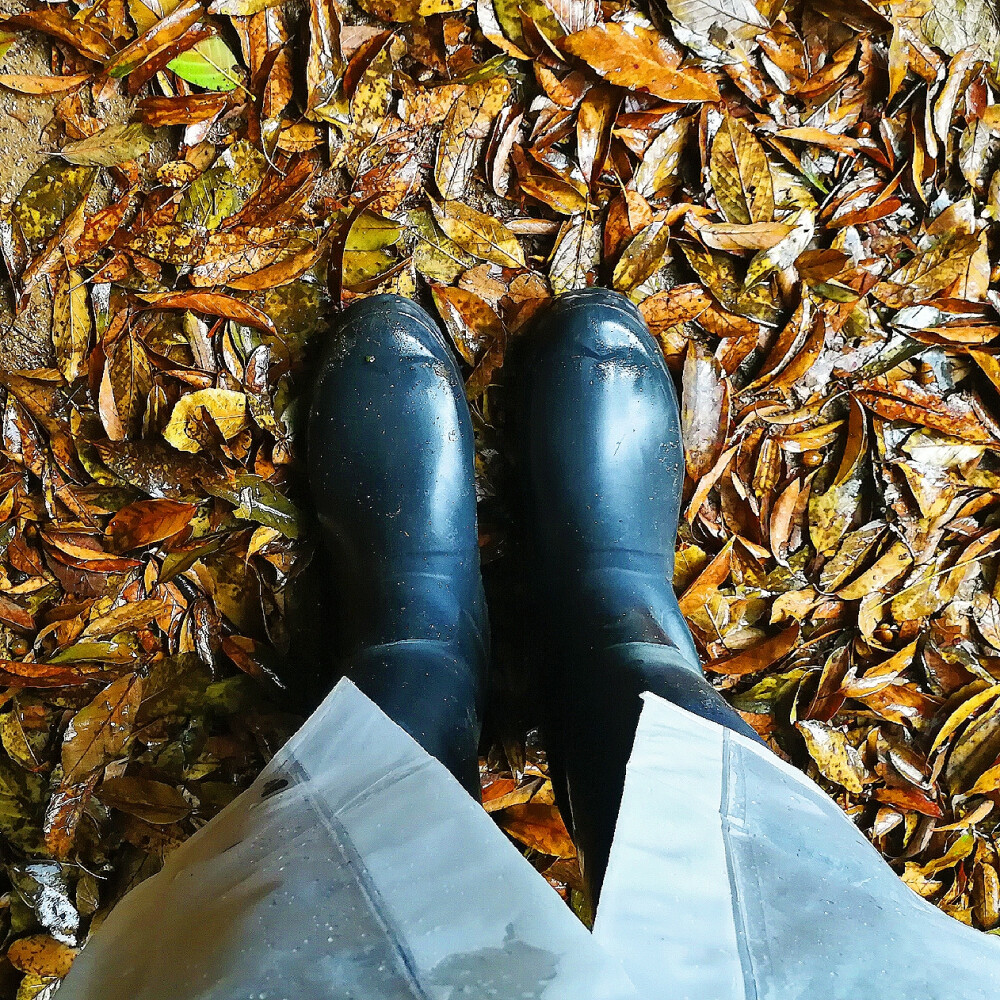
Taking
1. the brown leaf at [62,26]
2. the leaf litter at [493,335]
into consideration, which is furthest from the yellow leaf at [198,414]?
the brown leaf at [62,26]

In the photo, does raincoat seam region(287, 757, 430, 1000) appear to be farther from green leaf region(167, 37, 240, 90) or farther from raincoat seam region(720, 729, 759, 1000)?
green leaf region(167, 37, 240, 90)

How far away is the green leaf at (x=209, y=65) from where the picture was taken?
0.75m

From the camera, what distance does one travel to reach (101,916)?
33.0 inches

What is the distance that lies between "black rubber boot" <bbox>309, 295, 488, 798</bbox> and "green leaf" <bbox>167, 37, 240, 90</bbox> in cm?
24

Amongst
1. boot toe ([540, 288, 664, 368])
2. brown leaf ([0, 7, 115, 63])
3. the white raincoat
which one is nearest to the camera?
the white raincoat

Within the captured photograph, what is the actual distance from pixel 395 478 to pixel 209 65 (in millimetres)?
429

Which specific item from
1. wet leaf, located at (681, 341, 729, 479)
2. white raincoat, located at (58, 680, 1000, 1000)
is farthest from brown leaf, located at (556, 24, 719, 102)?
white raincoat, located at (58, 680, 1000, 1000)

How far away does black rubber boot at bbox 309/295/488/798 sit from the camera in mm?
796

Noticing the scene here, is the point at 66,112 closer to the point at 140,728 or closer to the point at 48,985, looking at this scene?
the point at 140,728

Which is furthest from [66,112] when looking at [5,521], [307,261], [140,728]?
[140,728]

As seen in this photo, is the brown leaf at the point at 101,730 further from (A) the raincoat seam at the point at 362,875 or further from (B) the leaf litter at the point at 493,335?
(A) the raincoat seam at the point at 362,875

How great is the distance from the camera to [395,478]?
826mm

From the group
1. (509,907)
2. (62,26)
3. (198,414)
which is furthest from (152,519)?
(509,907)

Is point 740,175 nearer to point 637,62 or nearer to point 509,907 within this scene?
point 637,62
